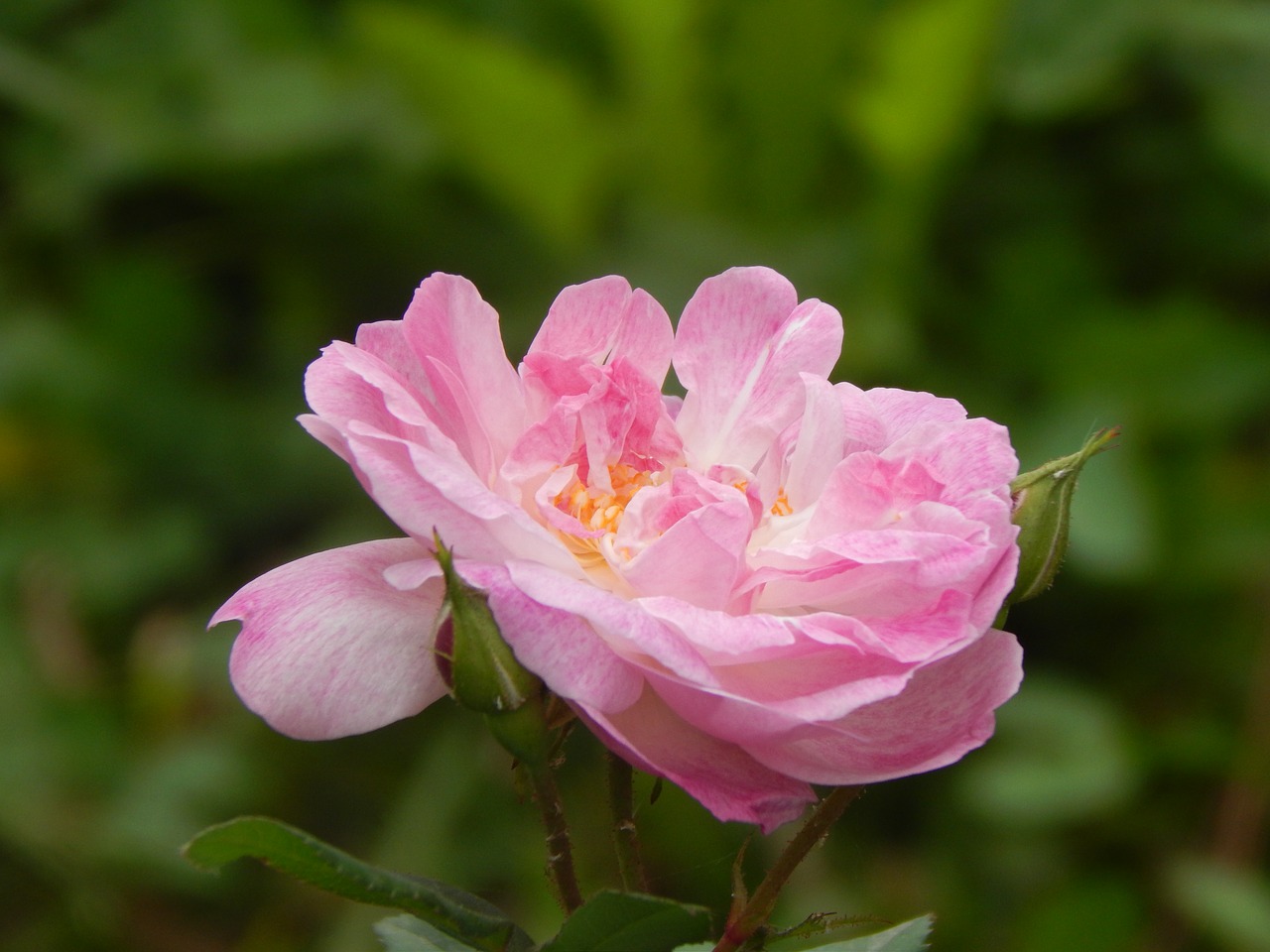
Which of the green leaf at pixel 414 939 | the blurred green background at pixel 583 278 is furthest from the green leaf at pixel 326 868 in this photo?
the blurred green background at pixel 583 278

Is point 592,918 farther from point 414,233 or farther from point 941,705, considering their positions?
point 414,233

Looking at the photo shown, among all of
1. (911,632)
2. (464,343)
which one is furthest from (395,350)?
(911,632)

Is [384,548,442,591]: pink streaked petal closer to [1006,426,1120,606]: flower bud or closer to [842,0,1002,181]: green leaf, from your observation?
[1006,426,1120,606]: flower bud

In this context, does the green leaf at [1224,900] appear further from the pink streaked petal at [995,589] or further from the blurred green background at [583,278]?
the pink streaked petal at [995,589]

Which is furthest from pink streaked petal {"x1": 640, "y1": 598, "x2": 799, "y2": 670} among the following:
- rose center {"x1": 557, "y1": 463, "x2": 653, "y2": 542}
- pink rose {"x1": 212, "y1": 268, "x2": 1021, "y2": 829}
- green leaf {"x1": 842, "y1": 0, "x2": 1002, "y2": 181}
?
green leaf {"x1": 842, "y1": 0, "x2": 1002, "y2": 181}

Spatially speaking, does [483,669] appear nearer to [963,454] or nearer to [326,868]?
[326,868]

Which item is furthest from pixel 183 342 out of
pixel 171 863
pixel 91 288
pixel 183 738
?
pixel 171 863
